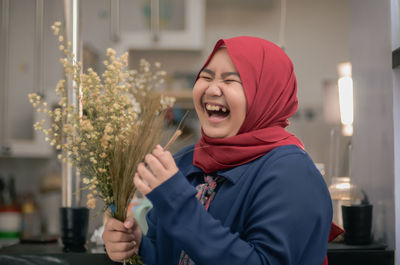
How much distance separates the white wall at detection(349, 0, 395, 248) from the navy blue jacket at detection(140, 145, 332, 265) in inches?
25.3

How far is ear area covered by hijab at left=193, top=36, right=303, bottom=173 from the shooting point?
954 mm

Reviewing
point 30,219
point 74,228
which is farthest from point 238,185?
point 30,219

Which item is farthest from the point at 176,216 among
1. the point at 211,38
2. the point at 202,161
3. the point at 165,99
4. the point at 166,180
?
the point at 211,38

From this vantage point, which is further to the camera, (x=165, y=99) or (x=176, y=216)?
(x=165, y=99)

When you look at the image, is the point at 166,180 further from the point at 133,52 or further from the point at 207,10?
the point at 207,10

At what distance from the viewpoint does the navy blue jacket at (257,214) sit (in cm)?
78

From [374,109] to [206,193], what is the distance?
86cm

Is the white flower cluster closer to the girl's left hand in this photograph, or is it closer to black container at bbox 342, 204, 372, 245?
the girl's left hand

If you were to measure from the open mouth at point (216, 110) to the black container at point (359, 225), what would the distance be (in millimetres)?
728

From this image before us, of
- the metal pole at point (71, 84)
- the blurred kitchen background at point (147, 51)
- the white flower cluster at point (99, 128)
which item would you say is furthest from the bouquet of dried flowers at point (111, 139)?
the blurred kitchen background at point (147, 51)

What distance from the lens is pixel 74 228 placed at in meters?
1.50

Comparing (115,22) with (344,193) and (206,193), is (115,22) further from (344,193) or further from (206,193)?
(206,193)

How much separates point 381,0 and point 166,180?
44.8 inches

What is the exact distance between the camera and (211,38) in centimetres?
354
